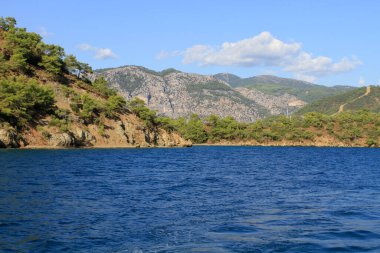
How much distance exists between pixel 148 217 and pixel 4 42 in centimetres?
13170

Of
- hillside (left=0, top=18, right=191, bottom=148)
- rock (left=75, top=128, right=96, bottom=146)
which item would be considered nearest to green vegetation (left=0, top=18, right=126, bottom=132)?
hillside (left=0, top=18, right=191, bottom=148)

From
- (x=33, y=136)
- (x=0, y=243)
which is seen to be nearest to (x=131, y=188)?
(x=0, y=243)

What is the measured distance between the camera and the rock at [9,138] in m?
98.3

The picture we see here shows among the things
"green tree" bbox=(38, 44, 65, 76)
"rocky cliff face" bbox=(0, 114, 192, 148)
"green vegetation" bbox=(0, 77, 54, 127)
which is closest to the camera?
"rocky cliff face" bbox=(0, 114, 192, 148)

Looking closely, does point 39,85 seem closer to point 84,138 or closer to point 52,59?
point 52,59

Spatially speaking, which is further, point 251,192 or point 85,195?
point 251,192

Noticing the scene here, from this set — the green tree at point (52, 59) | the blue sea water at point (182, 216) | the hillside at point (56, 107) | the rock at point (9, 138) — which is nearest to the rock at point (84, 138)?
the hillside at point (56, 107)

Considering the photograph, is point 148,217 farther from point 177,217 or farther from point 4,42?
point 4,42

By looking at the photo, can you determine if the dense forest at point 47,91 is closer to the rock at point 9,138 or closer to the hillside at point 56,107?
the hillside at point 56,107

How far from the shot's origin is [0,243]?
1991 centimetres

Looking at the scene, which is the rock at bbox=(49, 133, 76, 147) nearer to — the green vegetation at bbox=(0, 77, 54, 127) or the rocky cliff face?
the rocky cliff face

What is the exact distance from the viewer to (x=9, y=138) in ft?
327

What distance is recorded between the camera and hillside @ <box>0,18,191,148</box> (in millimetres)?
108875

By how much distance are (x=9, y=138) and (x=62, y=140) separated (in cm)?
1644
